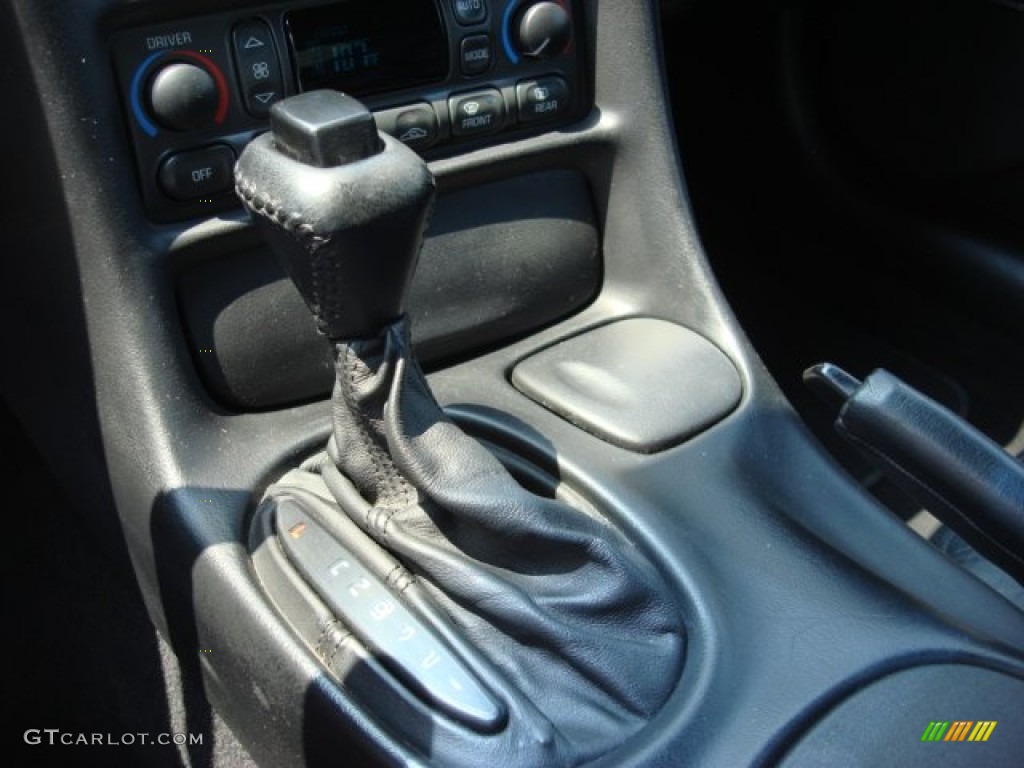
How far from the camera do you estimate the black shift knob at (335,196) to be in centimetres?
61

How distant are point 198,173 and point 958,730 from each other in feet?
2.06

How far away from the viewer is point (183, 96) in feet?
2.56

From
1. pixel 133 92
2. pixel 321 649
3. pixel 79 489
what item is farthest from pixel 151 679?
pixel 133 92

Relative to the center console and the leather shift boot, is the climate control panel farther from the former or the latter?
the leather shift boot

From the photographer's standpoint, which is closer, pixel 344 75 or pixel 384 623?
pixel 384 623

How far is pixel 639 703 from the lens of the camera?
2.20ft

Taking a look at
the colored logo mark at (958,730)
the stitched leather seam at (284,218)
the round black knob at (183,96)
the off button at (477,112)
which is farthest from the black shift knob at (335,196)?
the colored logo mark at (958,730)

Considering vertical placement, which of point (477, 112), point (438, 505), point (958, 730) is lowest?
point (958, 730)

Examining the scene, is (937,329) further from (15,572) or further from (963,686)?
(15,572)

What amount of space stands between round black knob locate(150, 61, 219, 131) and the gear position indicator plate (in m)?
0.29

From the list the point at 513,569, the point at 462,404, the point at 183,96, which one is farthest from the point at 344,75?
the point at 513,569

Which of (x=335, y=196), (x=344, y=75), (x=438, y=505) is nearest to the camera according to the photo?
(x=335, y=196)

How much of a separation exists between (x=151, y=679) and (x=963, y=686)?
83 cm

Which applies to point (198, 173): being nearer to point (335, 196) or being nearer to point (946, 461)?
point (335, 196)
